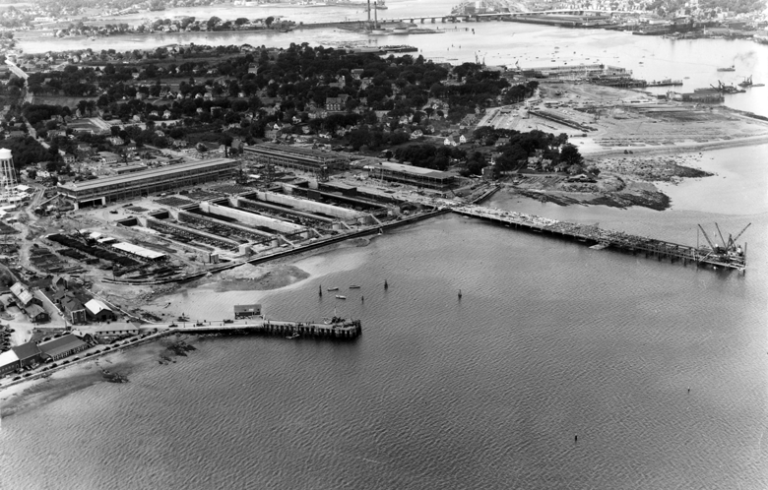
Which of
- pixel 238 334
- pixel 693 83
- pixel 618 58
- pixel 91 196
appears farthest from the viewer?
pixel 618 58

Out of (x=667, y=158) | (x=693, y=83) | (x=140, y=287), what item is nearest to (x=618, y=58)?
(x=693, y=83)

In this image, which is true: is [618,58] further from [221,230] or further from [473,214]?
[221,230]

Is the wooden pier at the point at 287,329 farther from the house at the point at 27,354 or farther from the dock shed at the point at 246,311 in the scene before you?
the house at the point at 27,354

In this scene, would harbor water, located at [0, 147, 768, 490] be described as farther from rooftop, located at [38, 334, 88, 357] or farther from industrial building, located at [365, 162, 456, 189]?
industrial building, located at [365, 162, 456, 189]

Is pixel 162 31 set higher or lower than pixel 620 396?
higher

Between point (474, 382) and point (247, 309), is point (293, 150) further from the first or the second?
point (474, 382)

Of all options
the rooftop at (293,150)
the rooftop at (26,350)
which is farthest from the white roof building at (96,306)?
the rooftop at (293,150)

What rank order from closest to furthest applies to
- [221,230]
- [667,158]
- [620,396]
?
[620,396] → [221,230] → [667,158]
